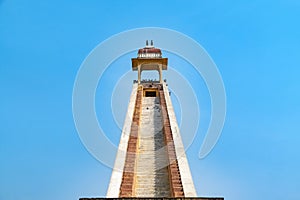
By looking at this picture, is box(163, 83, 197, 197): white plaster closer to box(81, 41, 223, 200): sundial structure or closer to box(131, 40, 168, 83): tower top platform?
box(81, 41, 223, 200): sundial structure

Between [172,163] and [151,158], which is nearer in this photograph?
[172,163]

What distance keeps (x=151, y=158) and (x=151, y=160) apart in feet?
0.40

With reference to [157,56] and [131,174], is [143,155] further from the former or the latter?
[157,56]

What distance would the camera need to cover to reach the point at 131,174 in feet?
31.3

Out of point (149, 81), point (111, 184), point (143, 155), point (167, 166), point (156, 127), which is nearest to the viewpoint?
point (111, 184)

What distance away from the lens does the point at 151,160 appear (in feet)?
35.9

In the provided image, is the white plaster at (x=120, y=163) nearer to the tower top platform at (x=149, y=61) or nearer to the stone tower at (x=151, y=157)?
the stone tower at (x=151, y=157)

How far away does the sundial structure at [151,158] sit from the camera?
8.82m

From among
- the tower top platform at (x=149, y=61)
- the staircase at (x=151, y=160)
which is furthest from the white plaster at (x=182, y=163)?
the tower top platform at (x=149, y=61)

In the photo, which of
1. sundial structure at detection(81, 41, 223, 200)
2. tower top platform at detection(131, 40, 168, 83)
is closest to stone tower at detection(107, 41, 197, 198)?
sundial structure at detection(81, 41, 223, 200)

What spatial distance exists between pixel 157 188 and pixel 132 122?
14.4ft

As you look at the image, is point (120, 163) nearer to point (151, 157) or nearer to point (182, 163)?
point (151, 157)

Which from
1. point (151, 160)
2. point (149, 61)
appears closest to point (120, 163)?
point (151, 160)

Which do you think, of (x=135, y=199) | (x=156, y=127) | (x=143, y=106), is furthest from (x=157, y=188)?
(x=143, y=106)
